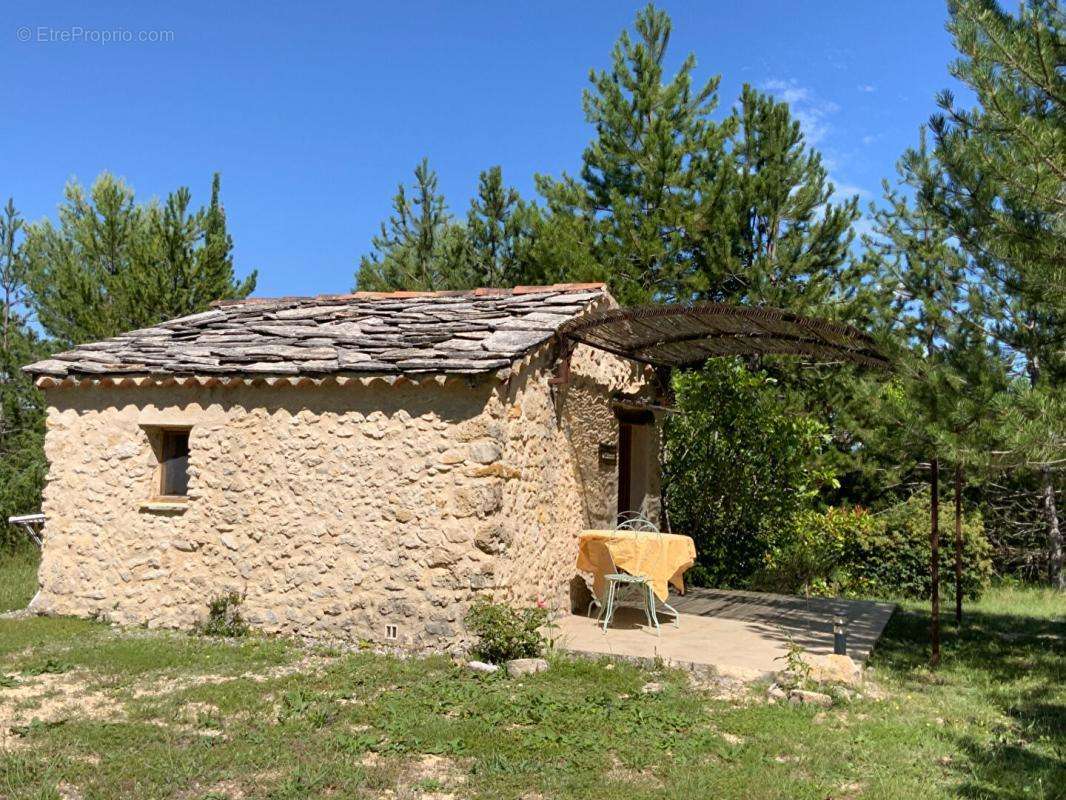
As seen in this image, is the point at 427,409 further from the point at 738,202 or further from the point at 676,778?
the point at 738,202

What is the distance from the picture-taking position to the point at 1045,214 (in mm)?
6824

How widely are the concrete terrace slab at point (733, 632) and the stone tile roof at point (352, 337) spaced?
2652 millimetres

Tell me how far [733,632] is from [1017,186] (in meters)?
4.51

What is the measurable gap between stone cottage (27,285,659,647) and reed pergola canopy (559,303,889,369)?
0.43 m

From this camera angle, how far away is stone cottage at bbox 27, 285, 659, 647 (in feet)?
24.0

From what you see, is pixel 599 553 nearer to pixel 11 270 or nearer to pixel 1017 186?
pixel 1017 186

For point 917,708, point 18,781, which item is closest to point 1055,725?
point 917,708

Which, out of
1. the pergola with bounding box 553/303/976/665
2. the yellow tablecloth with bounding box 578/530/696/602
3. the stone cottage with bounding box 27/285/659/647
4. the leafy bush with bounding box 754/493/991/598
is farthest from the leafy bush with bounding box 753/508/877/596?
the yellow tablecloth with bounding box 578/530/696/602

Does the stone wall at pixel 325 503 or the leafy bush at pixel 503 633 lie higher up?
the stone wall at pixel 325 503

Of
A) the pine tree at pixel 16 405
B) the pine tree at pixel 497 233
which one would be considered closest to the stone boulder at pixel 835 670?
the pine tree at pixel 497 233

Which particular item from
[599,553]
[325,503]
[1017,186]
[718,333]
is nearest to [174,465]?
[325,503]

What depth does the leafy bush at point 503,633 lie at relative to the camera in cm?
677

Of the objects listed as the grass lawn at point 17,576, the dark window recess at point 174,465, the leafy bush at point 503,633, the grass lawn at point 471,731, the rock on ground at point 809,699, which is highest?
the dark window recess at point 174,465

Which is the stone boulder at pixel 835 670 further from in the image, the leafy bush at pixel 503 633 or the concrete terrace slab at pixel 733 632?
the leafy bush at pixel 503 633
